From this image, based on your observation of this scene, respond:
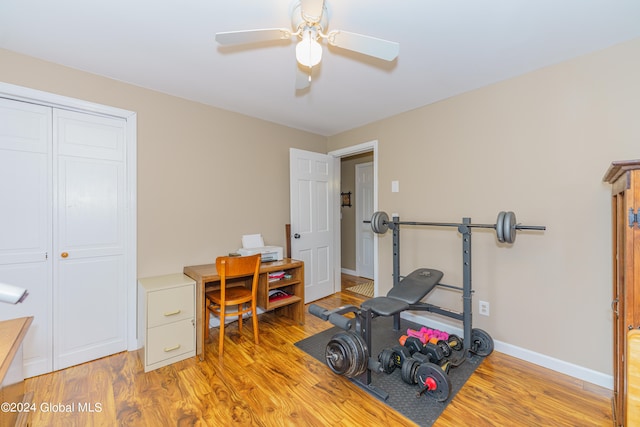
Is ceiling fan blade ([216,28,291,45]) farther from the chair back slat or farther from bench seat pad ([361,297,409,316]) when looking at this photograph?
bench seat pad ([361,297,409,316])

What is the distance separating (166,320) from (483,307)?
2774 mm

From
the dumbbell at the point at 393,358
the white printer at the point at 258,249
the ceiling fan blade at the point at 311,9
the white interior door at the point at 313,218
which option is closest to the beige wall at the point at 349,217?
the white interior door at the point at 313,218

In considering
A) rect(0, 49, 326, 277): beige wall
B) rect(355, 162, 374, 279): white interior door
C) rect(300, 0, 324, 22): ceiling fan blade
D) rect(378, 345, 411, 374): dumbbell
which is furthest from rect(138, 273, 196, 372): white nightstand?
rect(355, 162, 374, 279): white interior door

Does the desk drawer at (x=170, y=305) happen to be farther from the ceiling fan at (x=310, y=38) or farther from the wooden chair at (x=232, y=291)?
the ceiling fan at (x=310, y=38)

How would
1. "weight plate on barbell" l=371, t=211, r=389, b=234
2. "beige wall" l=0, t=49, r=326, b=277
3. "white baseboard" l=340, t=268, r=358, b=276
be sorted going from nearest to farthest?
"beige wall" l=0, t=49, r=326, b=277, "weight plate on barbell" l=371, t=211, r=389, b=234, "white baseboard" l=340, t=268, r=358, b=276

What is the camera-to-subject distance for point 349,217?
207 inches

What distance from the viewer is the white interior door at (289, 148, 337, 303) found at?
3.50m

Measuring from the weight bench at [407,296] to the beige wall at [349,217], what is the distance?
2.63 metres

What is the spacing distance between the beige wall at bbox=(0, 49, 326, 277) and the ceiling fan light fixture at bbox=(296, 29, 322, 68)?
127 centimetres

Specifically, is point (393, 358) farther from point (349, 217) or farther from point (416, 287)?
point (349, 217)

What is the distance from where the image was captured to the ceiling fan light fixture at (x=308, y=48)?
4.72 ft

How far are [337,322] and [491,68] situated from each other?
7.59 ft

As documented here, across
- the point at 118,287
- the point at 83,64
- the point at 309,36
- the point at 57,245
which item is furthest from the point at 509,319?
the point at 83,64

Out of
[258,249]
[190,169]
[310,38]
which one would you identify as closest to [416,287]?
[258,249]
